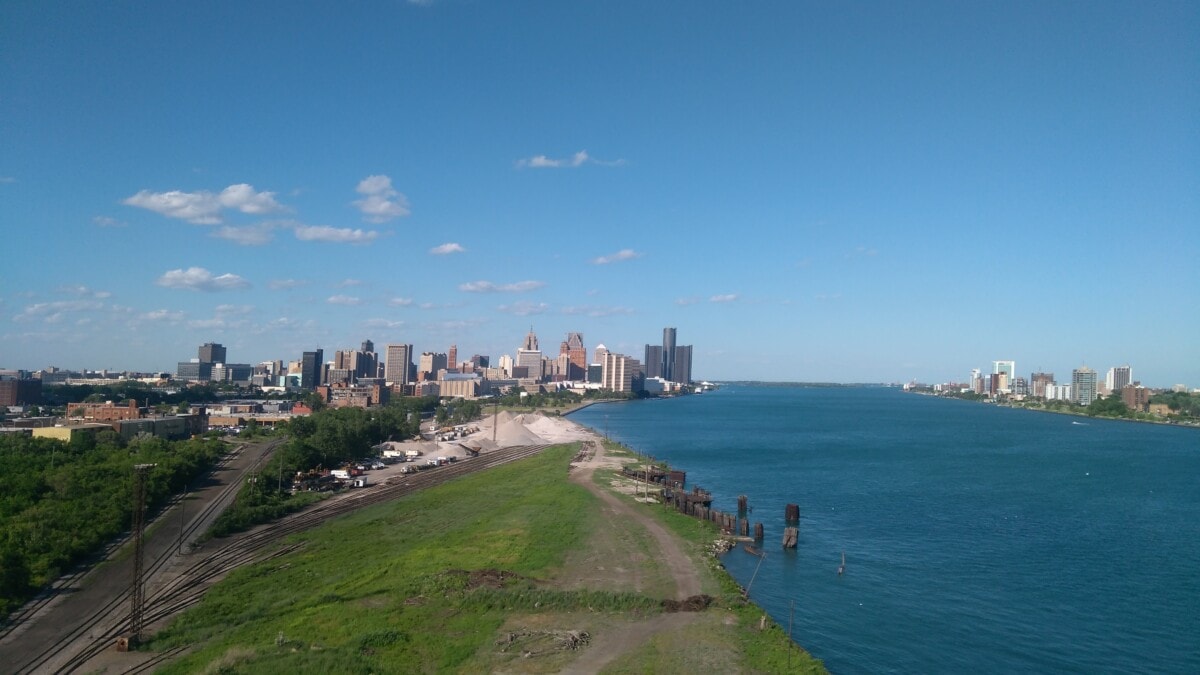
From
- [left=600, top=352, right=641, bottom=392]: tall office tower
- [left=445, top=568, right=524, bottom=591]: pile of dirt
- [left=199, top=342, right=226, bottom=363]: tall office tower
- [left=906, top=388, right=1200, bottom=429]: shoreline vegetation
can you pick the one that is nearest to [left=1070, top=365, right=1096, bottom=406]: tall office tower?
[left=906, top=388, right=1200, bottom=429]: shoreline vegetation

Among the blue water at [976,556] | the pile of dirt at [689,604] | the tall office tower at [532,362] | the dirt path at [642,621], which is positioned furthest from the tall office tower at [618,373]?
the pile of dirt at [689,604]

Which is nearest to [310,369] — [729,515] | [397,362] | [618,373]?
[397,362]

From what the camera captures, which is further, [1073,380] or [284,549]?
[1073,380]

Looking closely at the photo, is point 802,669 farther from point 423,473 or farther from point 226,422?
point 226,422

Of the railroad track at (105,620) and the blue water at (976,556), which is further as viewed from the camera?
the blue water at (976,556)

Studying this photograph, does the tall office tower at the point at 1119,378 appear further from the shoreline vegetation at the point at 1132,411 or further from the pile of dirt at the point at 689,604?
the pile of dirt at the point at 689,604

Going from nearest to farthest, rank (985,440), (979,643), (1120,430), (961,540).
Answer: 1. (979,643)
2. (961,540)
3. (985,440)
4. (1120,430)

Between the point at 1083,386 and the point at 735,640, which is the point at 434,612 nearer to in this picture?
the point at 735,640

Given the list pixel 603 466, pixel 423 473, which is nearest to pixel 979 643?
pixel 603 466
